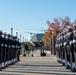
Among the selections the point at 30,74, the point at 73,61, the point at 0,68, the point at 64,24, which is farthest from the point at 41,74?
the point at 64,24

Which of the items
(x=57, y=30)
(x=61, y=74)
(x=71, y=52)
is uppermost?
(x=57, y=30)

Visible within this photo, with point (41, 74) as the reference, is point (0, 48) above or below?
above

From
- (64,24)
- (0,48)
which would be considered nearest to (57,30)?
(64,24)

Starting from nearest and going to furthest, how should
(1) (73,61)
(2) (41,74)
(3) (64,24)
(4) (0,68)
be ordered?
(2) (41,74)
(1) (73,61)
(4) (0,68)
(3) (64,24)

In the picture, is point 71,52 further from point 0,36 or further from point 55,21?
point 55,21

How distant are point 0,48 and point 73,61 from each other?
6877 mm

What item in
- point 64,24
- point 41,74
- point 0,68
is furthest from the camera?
point 64,24

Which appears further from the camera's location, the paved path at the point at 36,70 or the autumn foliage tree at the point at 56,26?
the autumn foliage tree at the point at 56,26

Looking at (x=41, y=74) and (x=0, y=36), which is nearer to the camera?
(x=41, y=74)

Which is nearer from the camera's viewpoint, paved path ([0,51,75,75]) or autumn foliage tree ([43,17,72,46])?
paved path ([0,51,75,75])

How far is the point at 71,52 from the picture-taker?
25.4 metres

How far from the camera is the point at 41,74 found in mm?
23172

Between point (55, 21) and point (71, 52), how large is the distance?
64901mm

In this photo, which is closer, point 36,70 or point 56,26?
point 36,70
